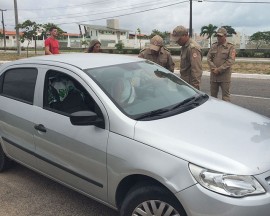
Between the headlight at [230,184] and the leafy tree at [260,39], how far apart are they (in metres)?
41.1

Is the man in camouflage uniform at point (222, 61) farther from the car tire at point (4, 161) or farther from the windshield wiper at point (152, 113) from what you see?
the car tire at point (4, 161)

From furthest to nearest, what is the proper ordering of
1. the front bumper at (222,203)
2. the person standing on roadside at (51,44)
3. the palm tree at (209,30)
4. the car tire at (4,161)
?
1. the palm tree at (209,30)
2. the person standing on roadside at (51,44)
3. the car tire at (4,161)
4. the front bumper at (222,203)

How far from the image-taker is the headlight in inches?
92.2

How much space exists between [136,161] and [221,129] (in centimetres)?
72

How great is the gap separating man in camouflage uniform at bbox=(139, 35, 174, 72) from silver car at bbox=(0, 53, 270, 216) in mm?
1668

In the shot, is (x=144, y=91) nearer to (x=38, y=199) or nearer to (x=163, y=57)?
(x=38, y=199)

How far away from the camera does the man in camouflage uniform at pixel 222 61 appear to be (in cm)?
635

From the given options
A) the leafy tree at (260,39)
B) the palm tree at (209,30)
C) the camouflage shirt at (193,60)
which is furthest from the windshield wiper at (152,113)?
the palm tree at (209,30)

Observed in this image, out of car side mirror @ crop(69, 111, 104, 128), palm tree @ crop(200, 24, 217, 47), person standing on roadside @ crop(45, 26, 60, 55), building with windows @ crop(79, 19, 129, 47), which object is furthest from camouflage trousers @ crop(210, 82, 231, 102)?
building with windows @ crop(79, 19, 129, 47)

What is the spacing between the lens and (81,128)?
314cm

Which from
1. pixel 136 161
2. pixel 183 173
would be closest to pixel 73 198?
pixel 136 161

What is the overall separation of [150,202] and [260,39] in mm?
44714

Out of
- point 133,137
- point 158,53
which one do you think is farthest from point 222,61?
point 133,137

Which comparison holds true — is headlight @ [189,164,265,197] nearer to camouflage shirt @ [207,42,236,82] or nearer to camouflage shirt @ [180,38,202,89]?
camouflage shirt @ [180,38,202,89]
